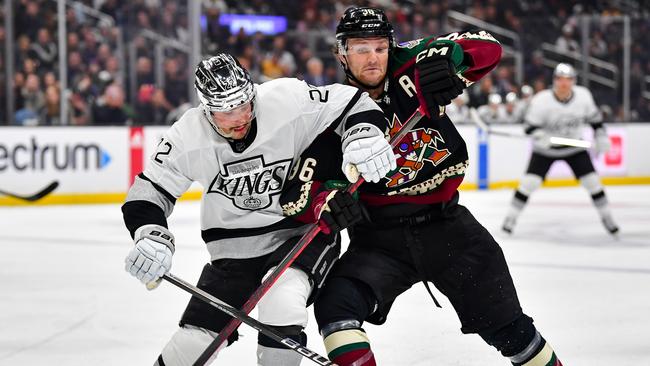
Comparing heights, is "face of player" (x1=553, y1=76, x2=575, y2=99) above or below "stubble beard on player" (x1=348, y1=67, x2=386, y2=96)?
below

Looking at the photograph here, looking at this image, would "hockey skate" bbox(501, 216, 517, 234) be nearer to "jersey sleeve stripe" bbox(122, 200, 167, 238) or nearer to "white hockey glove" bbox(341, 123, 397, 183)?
"white hockey glove" bbox(341, 123, 397, 183)

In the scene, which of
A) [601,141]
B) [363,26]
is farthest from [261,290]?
[601,141]

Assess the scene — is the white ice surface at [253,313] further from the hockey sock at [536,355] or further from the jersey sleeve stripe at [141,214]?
the jersey sleeve stripe at [141,214]

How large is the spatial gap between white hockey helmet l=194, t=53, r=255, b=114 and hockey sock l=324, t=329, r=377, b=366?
1.90 feet

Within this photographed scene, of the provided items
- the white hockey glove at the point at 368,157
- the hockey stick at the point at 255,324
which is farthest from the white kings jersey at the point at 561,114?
the hockey stick at the point at 255,324

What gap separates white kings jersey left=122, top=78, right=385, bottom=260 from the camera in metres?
2.42

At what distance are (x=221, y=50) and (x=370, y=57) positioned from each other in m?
6.97

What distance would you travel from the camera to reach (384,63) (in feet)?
8.54

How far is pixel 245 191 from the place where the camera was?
2.45 m

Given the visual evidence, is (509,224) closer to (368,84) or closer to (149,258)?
(368,84)

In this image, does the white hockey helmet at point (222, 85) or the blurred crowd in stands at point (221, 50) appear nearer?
the white hockey helmet at point (222, 85)

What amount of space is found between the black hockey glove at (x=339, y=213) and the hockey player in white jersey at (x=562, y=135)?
4.30 metres

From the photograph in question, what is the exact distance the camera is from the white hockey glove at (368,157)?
2.32 m

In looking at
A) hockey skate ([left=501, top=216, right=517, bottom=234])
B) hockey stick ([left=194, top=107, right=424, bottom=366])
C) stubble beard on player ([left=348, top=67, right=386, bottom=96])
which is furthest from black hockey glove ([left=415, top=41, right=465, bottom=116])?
hockey skate ([left=501, top=216, right=517, bottom=234])
